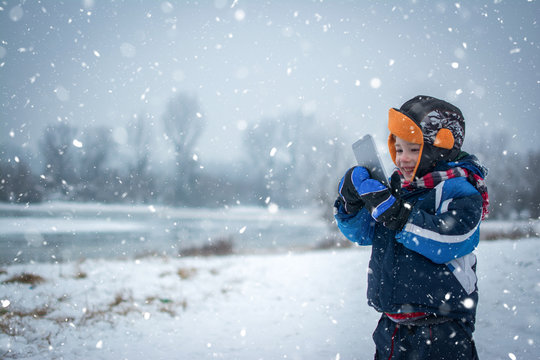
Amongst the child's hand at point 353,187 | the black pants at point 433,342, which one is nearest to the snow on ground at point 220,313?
the black pants at point 433,342

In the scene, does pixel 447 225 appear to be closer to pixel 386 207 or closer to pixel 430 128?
pixel 386 207

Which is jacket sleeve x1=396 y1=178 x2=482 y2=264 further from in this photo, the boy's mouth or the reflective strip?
the boy's mouth

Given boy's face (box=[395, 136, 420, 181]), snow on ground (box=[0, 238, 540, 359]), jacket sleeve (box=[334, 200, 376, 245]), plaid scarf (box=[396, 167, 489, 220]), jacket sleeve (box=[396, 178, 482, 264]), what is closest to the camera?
jacket sleeve (box=[396, 178, 482, 264])

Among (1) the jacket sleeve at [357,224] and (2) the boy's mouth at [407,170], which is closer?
(2) the boy's mouth at [407,170]

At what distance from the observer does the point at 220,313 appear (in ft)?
16.9

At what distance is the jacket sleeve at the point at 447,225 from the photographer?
57.1 inches

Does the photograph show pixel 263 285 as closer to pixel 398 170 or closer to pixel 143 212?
pixel 398 170

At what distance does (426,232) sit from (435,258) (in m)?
0.17

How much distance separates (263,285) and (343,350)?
3.14 meters

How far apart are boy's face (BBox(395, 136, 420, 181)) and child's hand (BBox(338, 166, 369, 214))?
0.85 ft

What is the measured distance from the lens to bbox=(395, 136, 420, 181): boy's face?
1706 mm

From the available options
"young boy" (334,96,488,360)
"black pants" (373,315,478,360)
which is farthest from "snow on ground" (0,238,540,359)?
"young boy" (334,96,488,360)

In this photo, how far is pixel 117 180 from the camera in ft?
66.7

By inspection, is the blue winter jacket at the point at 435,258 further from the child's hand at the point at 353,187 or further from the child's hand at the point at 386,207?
the child's hand at the point at 353,187
